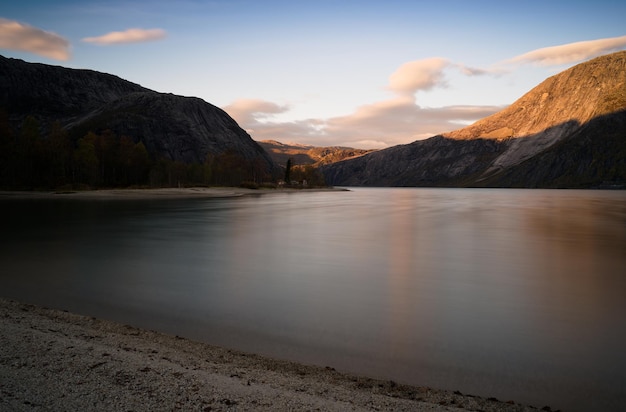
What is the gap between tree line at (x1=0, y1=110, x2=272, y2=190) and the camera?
99188mm

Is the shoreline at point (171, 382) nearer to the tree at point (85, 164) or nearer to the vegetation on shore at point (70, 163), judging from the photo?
the vegetation on shore at point (70, 163)

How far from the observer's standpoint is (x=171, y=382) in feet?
23.0

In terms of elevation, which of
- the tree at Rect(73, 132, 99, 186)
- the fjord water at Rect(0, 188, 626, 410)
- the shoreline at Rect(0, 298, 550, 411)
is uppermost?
the tree at Rect(73, 132, 99, 186)

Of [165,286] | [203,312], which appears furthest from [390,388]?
[165,286]

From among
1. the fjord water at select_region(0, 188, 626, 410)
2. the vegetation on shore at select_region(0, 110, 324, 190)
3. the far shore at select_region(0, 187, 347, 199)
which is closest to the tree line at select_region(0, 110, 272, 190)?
the vegetation on shore at select_region(0, 110, 324, 190)

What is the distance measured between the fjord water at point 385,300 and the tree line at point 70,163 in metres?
87.7

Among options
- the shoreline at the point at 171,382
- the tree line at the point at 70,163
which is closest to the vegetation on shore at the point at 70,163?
the tree line at the point at 70,163

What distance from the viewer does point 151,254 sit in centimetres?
2311

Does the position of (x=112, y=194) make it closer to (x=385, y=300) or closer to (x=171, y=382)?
(x=385, y=300)

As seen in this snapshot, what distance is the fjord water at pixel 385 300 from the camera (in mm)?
8570

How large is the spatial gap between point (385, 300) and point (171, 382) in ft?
28.0

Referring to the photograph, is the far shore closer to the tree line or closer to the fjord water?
the tree line

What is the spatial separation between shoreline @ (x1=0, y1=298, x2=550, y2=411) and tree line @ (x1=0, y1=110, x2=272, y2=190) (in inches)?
4310

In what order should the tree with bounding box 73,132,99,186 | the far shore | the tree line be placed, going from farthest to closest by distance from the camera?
the tree with bounding box 73,132,99,186, the tree line, the far shore
